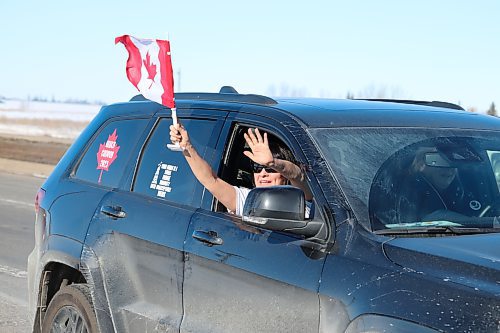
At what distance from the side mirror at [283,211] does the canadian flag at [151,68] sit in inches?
44.4

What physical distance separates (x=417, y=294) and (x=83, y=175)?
313cm

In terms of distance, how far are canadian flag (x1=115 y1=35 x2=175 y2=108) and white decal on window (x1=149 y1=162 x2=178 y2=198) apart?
0.44 m

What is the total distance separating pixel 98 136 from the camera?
5.91 metres

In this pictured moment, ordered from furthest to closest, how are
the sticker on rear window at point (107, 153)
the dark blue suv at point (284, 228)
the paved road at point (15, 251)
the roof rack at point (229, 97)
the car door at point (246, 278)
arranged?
the paved road at point (15, 251) → the sticker on rear window at point (107, 153) → the roof rack at point (229, 97) → the car door at point (246, 278) → the dark blue suv at point (284, 228)

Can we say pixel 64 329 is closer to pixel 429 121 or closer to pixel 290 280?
pixel 290 280

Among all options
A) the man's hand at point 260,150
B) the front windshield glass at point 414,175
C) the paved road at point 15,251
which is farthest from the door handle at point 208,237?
the paved road at point 15,251

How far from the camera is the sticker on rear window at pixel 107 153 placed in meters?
5.59

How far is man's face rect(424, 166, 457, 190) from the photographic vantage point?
4230 mm

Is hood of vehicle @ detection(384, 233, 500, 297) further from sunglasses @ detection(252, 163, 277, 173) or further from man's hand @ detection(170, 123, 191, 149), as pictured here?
man's hand @ detection(170, 123, 191, 149)

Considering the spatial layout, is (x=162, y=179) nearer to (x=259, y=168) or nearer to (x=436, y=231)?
(x=259, y=168)

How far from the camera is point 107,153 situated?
5.68 m

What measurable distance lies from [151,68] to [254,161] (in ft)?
2.63

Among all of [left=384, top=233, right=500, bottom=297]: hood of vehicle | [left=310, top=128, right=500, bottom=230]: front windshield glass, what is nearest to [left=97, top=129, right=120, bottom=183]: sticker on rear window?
[left=310, top=128, right=500, bottom=230]: front windshield glass

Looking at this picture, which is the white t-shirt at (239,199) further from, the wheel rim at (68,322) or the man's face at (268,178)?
the wheel rim at (68,322)
